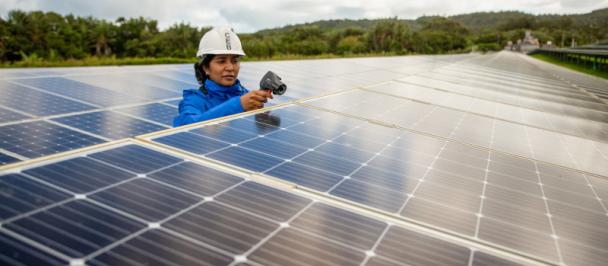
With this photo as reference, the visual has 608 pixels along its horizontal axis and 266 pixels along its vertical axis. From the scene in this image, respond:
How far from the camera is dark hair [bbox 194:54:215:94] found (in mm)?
6395

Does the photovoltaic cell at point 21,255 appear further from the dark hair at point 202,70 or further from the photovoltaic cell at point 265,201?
the dark hair at point 202,70

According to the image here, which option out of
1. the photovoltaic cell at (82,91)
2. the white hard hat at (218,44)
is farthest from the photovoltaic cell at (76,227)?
the photovoltaic cell at (82,91)

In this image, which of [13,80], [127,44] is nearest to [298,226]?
[13,80]

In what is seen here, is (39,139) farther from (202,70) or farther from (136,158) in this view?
(136,158)

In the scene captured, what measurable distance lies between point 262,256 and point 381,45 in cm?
8869

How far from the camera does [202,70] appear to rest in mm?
6488

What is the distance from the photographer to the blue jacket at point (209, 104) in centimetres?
583

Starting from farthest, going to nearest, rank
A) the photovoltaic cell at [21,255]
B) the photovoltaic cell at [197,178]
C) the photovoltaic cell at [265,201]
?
the photovoltaic cell at [197,178] → the photovoltaic cell at [265,201] → the photovoltaic cell at [21,255]

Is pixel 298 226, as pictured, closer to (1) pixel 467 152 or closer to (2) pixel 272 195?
(2) pixel 272 195

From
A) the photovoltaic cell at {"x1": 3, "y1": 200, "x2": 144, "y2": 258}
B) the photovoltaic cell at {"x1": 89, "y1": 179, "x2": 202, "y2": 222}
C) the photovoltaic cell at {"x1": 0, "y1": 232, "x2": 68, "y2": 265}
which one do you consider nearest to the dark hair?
the photovoltaic cell at {"x1": 89, "y1": 179, "x2": 202, "y2": 222}

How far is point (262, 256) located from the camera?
7.47 feet

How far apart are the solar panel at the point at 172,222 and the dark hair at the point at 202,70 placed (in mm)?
3164

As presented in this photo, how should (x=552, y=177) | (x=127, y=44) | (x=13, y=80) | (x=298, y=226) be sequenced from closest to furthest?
(x=298, y=226)
(x=552, y=177)
(x=13, y=80)
(x=127, y=44)

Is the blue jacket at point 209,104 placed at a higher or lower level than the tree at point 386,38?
lower
